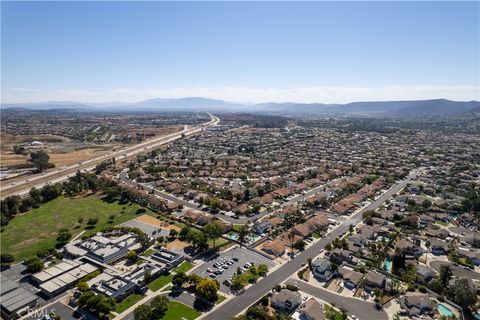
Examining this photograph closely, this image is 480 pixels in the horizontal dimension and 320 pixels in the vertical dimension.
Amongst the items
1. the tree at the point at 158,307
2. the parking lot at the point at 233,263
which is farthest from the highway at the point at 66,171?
the tree at the point at 158,307

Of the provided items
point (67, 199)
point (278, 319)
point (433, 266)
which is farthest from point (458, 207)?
point (67, 199)

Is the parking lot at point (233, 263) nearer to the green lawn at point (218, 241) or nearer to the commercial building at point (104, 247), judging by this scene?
the green lawn at point (218, 241)

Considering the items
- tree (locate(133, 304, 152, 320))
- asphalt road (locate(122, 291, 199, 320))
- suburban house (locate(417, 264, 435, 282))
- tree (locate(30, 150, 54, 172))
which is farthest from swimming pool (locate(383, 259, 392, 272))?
tree (locate(30, 150, 54, 172))

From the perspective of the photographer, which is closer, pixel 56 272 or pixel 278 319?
pixel 278 319

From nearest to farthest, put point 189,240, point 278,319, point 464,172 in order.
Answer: point 278,319
point 189,240
point 464,172

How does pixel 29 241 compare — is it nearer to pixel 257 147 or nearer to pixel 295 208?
pixel 295 208

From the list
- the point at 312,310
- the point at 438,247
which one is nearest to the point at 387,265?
the point at 438,247

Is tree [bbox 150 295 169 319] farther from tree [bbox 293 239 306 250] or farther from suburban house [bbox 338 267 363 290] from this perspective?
suburban house [bbox 338 267 363 290]
